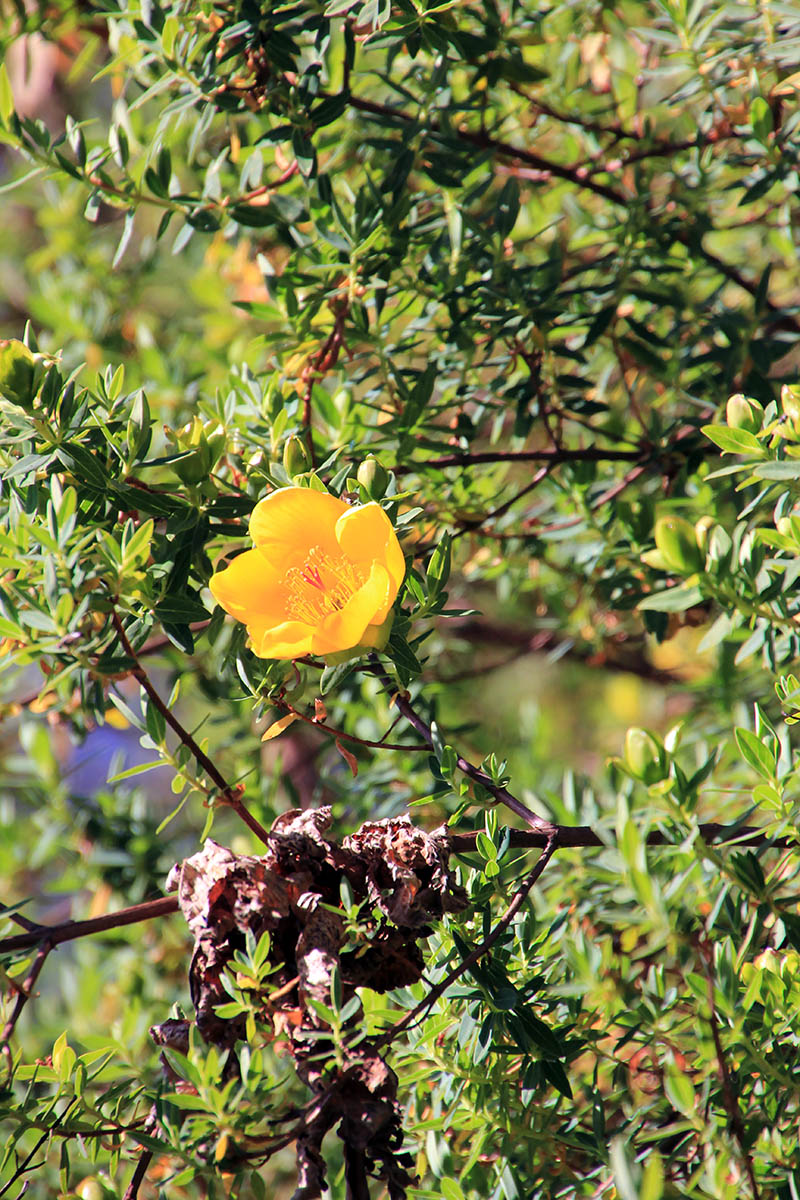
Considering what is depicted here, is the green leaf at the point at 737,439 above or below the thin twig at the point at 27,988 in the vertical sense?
above

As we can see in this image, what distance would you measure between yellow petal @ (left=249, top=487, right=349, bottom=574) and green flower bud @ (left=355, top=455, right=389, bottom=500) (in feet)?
0.10

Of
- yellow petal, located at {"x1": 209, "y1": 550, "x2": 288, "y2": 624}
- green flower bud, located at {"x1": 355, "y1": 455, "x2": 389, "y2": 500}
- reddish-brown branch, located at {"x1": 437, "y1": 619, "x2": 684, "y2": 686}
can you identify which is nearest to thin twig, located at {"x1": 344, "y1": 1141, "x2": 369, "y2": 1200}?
yellow petal, located at {"x1": 209, "y1": 550, "x2": 288, "y2": 624}

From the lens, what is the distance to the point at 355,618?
1017 mm

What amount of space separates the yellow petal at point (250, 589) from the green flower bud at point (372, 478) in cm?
14

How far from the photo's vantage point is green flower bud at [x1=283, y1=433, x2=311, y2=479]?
1.10 meters

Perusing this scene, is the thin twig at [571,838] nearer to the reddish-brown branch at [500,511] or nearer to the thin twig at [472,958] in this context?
the thin twig at [472,958]

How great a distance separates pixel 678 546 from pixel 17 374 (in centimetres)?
68

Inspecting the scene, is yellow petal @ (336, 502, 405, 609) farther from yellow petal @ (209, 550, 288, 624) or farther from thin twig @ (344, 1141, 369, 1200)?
thin twig @ (344, 1141, 369, 1200)

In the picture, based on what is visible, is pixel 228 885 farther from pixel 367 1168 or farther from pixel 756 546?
pixel 756 546

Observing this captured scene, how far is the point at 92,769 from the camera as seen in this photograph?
15.0ft

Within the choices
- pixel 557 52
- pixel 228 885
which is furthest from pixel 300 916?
pixel 557 52

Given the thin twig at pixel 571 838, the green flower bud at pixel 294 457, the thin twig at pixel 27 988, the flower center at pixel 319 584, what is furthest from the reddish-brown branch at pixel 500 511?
the thin twig at pixel 27 988

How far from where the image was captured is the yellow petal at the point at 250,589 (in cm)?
109

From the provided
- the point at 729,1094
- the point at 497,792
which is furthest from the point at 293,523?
the point at 729,1094
